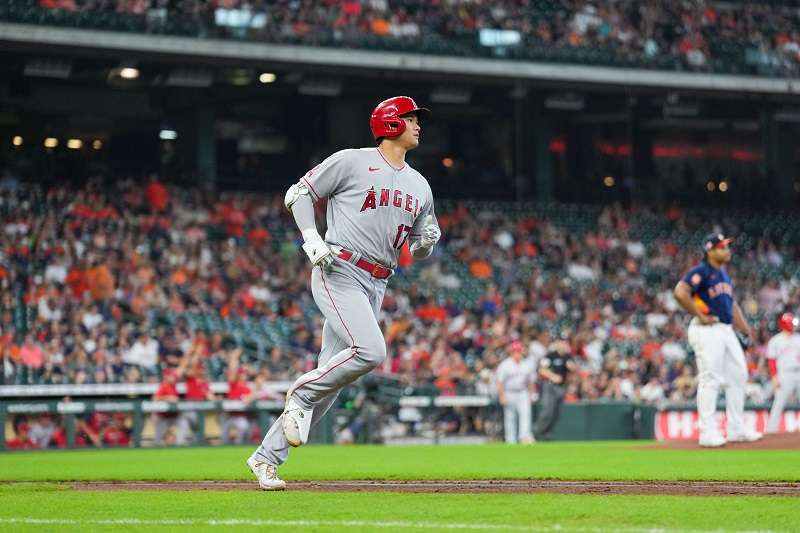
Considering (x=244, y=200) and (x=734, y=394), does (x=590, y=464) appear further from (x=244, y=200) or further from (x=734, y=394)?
(x=244, y=200)

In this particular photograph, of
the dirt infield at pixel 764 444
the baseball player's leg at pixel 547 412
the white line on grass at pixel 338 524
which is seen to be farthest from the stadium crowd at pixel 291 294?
the white line on grass at pixel 338 524

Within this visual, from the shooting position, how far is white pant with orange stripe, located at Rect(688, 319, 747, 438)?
13.2 meters

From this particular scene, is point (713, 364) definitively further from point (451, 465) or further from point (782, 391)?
point (782, 391)

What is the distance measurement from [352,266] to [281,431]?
100cm

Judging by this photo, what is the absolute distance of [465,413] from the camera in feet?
70.6

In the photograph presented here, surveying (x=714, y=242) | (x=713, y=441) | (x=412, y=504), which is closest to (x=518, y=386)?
(x=713, y=441)

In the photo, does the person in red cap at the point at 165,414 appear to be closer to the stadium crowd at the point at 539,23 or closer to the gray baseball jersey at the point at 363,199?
the stadium crowd at the point at 539,23

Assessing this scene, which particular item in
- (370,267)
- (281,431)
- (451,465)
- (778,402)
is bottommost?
(451,465)

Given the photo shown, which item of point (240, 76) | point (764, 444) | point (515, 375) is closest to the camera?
point (764, 444)

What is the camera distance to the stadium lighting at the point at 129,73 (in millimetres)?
27656

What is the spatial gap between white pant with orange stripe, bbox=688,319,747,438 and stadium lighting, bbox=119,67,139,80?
1667 centimetres

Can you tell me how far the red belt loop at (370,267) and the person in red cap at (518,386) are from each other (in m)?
12.1

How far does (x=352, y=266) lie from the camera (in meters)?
8.05

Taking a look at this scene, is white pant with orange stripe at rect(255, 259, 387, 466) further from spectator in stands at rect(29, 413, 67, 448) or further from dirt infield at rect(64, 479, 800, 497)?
spectator in stands at rect(29, 413, 67, 448)
